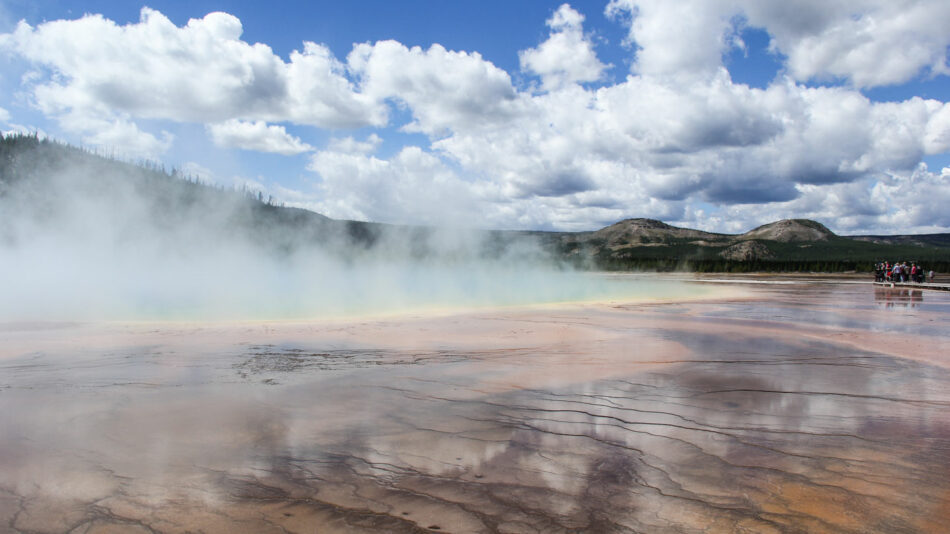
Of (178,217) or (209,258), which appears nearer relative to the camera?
(209,258)

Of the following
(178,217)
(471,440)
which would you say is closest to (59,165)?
(178,217)

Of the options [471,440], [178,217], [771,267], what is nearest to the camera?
[471,440]

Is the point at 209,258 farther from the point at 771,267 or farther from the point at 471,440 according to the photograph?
the point at 771,267

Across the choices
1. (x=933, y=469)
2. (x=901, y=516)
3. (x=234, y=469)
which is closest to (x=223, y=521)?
(x=234, y=469)

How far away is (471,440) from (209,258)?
4474cm

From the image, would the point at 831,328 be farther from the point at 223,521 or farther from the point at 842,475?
the point at 223,521

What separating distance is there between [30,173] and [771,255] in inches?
5811

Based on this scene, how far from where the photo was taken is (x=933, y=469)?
12.1 ft

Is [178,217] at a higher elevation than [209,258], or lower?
higher

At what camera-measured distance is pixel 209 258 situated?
43.5 metres

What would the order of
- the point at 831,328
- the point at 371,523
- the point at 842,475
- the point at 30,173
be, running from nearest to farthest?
the point at 371,523 → the point at 842,475 → the point at 831,328 → the point at 30,173

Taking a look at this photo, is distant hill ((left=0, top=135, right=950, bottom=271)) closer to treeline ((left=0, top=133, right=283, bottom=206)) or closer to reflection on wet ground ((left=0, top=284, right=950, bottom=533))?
treeline ((left=0, top=133, right=283, bottom=206))

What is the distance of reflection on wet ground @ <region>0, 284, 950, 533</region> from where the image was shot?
3084mm

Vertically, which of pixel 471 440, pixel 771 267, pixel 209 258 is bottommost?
pixel 471 440
